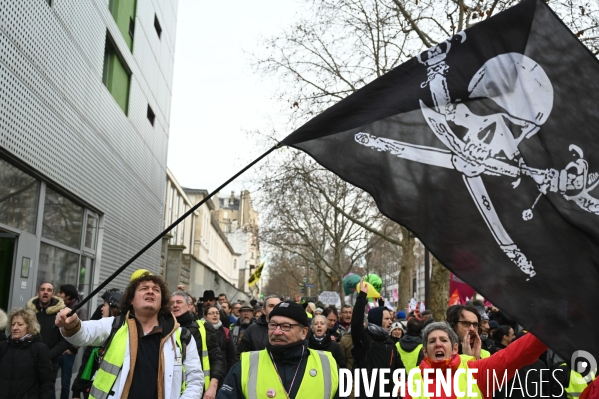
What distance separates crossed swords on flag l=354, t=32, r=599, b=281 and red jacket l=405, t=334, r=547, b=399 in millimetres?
473

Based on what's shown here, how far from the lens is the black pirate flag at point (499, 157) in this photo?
339cm

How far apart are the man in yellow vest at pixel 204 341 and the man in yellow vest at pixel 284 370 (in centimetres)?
256

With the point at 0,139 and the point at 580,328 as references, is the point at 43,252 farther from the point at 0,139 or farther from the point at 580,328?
the point at 580,328

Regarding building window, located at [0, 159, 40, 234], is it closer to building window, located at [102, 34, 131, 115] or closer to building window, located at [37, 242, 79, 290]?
building window, located at [37, 242, 79, 290]

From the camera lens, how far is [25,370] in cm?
673

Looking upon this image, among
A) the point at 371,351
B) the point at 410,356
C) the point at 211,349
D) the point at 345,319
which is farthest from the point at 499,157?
the point at 345,319

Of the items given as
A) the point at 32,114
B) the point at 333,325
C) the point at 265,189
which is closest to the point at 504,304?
the point at 333,325

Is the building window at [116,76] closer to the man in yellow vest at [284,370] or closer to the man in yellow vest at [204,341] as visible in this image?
the man in yellow vest at [204,341]

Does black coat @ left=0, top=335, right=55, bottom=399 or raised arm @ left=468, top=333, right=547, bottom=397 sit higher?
raised arm @ left=468, top=333, right=547, bottom=397

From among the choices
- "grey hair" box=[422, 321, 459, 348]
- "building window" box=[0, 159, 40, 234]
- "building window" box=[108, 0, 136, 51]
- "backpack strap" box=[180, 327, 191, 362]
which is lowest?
"backpack strap" box=[180, 327, 191, 362]

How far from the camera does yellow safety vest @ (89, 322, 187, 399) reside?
4.34 metres

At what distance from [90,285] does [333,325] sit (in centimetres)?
674

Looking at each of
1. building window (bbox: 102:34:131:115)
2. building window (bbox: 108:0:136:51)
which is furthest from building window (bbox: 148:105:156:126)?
building window (bbox: 108:0:136:51)

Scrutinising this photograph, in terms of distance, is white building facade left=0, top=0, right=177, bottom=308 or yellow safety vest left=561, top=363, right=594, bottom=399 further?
white building facade left=0, top=0, right=177, bottom=308
